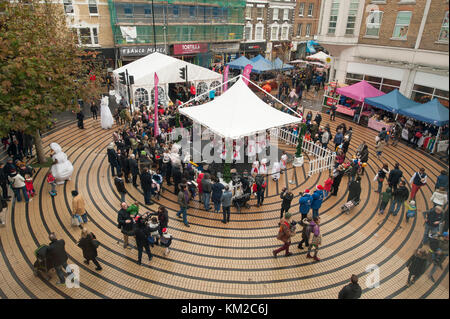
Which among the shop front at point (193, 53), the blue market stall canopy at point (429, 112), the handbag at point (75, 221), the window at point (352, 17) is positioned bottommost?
the handbag at point (75, 221)

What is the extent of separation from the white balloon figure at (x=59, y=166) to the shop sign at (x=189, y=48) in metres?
22.3

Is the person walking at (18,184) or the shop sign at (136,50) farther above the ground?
the shop sign at (136,50)

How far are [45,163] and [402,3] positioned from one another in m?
22.4

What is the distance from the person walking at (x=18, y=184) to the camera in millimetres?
9898

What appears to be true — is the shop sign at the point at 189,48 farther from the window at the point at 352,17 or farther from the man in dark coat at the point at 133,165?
the man in dark coat at the point at 133,165

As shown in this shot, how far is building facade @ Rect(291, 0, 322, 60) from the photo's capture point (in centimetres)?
4177

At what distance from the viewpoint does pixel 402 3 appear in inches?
728

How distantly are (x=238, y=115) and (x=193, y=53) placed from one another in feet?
76.2

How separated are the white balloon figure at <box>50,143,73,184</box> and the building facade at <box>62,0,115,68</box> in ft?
52.0

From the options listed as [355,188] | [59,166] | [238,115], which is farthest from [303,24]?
[59,166]

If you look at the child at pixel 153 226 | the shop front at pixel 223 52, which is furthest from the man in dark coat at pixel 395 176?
the shop front at pixel 223 52

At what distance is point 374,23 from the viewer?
2042cm
